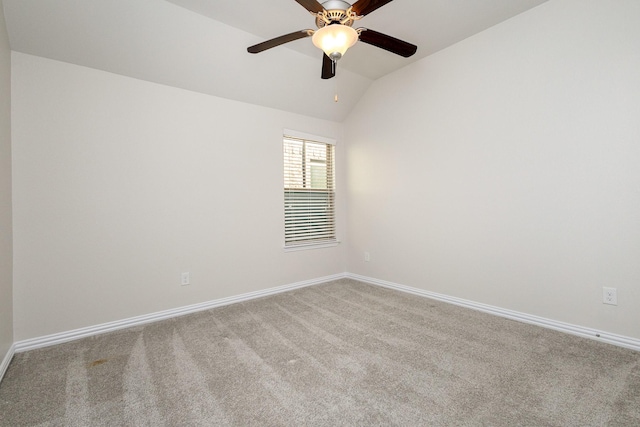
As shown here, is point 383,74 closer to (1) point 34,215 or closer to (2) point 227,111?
(2) point 227,111

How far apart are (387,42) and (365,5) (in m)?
0.42

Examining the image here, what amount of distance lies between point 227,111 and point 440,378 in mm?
3089

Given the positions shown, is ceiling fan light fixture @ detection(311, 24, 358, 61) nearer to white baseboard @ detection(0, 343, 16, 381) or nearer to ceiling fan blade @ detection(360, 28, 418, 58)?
ceiling fan blade @ detection(360, 28, 418, 58)

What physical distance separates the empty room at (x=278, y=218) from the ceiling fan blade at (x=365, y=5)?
17 mm

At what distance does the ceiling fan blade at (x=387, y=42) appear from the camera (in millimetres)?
1854

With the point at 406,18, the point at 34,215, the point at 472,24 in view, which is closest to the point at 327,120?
the point at 406,18

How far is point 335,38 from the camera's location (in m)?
1.67

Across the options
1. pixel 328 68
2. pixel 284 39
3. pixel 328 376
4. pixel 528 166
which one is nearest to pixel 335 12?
pixel 284 39

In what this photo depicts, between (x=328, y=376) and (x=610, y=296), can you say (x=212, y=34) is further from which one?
(x=610, y=296)

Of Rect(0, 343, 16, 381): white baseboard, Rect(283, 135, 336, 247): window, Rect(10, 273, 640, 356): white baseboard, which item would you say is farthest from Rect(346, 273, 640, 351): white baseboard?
Rect(0, 343, 16, 381): white baseboard

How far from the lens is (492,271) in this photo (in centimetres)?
265

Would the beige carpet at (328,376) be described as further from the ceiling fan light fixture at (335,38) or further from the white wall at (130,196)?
the ceiling fan light fixture at (335,38)

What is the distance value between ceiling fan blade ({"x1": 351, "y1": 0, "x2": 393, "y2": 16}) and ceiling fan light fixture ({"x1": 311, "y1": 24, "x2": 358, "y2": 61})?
5.1 inches

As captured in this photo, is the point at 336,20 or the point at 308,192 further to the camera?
the point at 308,192
